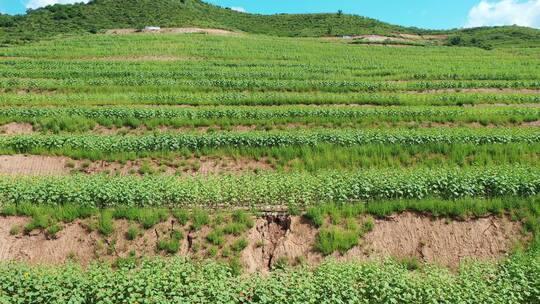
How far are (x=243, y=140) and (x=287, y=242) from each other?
793cm

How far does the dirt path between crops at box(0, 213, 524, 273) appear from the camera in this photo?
42.1 ft

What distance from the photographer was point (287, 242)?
1327cm

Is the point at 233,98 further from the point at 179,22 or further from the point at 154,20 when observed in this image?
the point at 154,20

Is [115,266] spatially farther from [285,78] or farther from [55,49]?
[55,49]

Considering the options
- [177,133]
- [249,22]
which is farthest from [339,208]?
[249,22]

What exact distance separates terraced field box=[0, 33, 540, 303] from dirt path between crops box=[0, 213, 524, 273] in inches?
1.8

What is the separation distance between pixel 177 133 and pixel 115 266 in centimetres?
1032

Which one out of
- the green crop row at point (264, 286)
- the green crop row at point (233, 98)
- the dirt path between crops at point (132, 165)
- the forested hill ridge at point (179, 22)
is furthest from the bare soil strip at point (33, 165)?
the forested hill ridge at point (179, 22)

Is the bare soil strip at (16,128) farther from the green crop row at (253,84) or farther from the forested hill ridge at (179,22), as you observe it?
the forested hill ridge at (179,22)

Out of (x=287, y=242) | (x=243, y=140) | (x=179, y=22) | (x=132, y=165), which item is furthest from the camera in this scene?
(x=179, y=22)

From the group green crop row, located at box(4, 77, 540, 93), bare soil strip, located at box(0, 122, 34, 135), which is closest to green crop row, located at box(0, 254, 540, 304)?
bare soil strip, located at box(0, 122, 34, 135)

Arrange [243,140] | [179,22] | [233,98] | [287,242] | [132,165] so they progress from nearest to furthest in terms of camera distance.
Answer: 1. [287,242]
2. [132,165]
3. [243,140]
4. [233,98]
5. [179,22]

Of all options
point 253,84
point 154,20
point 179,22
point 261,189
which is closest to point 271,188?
point 261,189

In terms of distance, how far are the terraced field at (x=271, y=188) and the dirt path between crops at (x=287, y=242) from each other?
4 centimetres
